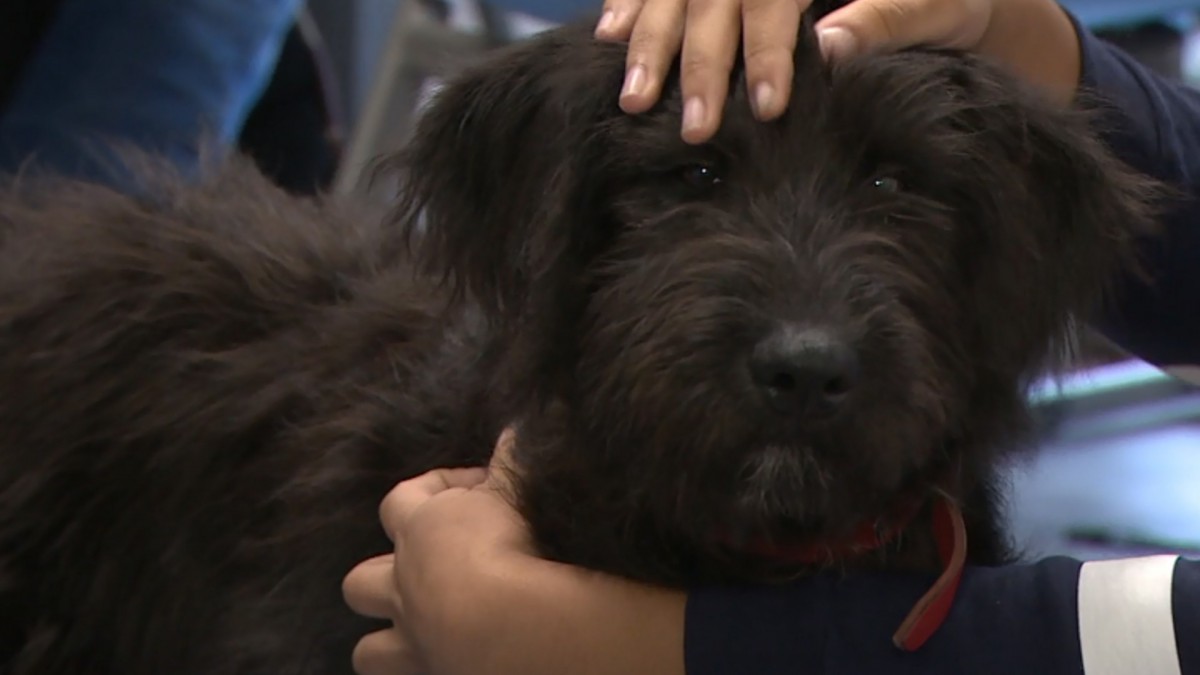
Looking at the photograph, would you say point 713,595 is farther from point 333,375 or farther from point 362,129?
point 362,129

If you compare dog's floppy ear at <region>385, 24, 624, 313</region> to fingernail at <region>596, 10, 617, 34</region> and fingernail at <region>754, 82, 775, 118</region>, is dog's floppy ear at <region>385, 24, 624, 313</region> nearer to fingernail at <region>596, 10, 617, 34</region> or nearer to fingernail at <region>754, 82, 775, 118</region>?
fingernail at <region>596, 10, 617, 34</region>

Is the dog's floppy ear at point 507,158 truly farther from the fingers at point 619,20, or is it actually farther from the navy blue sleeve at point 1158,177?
the navy blue sleeve at point 1158,177

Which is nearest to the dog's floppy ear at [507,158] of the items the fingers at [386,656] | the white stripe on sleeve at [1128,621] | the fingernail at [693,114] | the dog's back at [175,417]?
the fingernail at [693,114]

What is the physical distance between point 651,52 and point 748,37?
0.31 feet

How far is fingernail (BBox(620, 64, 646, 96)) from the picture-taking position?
126cm

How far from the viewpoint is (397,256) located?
1844mm

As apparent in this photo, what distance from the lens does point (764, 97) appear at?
123 centimetres

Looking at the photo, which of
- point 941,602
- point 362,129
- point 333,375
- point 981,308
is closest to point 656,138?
point 981,308

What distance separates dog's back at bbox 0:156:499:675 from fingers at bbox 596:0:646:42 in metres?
0.49

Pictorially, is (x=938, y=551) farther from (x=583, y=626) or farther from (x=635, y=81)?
(x=635, y=81)

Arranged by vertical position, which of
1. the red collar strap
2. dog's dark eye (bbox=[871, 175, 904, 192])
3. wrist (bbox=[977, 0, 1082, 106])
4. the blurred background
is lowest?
the blurred background

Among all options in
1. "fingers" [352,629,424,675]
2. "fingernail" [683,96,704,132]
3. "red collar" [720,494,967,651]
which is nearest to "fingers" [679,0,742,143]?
"fingernail" [683,96,704,132]

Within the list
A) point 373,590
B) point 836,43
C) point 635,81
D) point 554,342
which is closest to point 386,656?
point 373,590

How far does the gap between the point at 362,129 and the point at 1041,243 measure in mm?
2480
